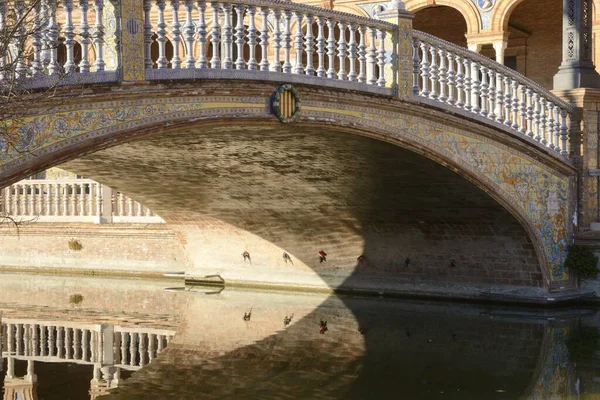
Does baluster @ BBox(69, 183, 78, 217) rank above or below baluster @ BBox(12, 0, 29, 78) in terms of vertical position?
below

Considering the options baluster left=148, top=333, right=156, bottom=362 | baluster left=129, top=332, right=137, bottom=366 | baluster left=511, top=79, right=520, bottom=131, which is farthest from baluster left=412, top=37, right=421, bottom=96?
baluster left=129, top=332, right=137, bottom=366

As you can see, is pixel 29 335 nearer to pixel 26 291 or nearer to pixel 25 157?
pixel 26 291

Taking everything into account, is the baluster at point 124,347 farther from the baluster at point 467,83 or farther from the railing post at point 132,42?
the baluster at point 467,83

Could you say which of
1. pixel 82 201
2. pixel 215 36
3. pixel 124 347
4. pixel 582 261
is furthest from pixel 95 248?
pixel 215 36

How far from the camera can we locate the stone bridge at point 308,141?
28.5 feet

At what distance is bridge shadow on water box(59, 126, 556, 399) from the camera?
9961 mm

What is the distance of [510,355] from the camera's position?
10883mm

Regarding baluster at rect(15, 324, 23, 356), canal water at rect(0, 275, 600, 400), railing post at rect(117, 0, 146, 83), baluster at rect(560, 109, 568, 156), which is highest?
railing post at rect(117, 0, 146, 83)

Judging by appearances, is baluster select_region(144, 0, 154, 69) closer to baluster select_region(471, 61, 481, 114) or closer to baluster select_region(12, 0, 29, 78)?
baluster select_region(12, 0, 29, 78)

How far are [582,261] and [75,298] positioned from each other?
22.6ft

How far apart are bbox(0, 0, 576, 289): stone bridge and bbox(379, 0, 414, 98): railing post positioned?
18 mm

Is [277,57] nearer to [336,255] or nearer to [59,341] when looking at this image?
[59,341]

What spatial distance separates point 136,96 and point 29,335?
5010mm

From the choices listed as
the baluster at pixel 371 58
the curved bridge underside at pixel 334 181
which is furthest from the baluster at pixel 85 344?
the baluster at pixel 371 58
